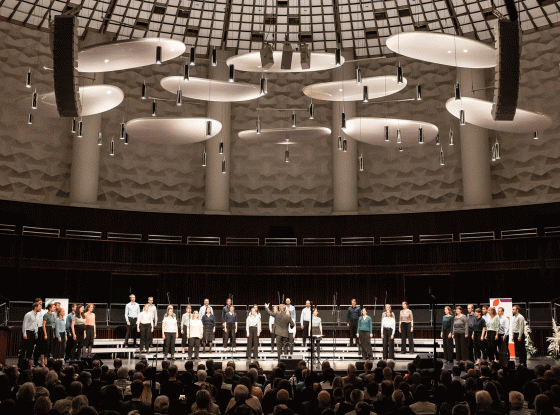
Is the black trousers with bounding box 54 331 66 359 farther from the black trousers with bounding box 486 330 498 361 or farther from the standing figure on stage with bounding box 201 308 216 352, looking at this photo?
the black trousers with bounding box 486 330 498 361

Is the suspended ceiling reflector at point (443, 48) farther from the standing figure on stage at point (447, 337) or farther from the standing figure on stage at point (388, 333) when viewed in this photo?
the standing figure on stage at point (388, 333)

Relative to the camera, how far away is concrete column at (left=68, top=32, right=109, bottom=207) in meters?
27.1

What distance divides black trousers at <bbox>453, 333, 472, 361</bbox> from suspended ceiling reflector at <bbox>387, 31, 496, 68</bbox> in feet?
25.4

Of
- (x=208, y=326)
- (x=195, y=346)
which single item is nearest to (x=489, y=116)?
(x=208, y=326)

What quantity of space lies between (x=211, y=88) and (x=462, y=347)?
35.2 feet

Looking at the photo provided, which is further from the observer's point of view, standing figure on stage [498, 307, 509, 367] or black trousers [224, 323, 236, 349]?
black trousers [224, 323, 236, 349]

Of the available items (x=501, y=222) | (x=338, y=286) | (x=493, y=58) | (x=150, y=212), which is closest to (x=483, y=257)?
(x=501, y=222)

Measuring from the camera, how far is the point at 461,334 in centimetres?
1802

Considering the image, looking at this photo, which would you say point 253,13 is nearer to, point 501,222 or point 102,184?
point 102,184

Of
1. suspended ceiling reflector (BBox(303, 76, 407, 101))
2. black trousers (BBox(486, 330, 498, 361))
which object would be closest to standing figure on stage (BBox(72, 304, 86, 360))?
suspended ceiling reflector (BBox(303, 76, 407, 101))

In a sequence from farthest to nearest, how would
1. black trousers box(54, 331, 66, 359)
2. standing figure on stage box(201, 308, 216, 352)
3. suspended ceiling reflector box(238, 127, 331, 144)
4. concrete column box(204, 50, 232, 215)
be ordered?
concrete column box(204, 50, 232, 215) → suspended ceiling reflector box(238, 127, 331, 144) → standing figure on stage box(201, 308, 216, 352) → black trousers box(54, 331, 66, 359)

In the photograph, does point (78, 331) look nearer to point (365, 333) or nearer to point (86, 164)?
point (365, 333)

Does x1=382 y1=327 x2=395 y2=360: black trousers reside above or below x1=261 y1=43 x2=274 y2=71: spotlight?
below

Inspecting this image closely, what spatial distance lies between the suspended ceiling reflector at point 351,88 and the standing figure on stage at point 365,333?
6.67m
